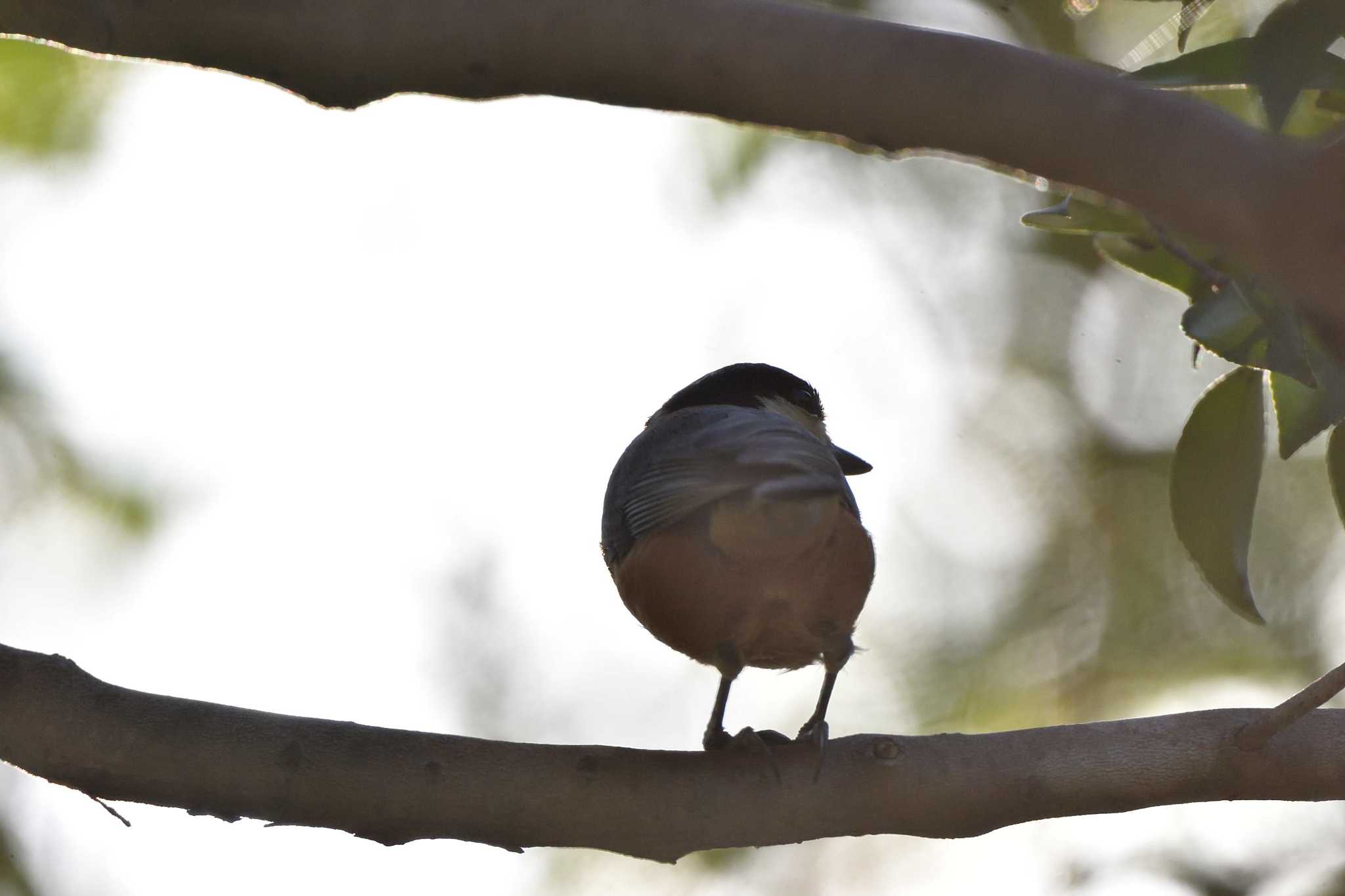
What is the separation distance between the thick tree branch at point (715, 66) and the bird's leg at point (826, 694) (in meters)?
1.79

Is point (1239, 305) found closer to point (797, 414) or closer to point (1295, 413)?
point (1295, 413)

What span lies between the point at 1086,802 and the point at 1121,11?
2833mm

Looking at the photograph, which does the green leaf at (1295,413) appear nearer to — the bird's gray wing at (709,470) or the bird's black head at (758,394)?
the bird's gray wing at (709,470)

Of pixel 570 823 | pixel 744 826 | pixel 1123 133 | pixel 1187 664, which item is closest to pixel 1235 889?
pixel 1187 664

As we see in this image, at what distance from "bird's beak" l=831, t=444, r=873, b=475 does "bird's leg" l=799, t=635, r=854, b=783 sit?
3.95ft

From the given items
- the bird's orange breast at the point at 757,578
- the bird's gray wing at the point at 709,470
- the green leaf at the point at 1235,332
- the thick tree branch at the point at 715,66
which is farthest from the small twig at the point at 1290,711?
the thick tree branch at the point at 715,66

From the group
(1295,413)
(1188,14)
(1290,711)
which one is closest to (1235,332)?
(1295,413)

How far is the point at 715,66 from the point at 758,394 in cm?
358

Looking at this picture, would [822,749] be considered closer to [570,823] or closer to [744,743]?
[744,743]

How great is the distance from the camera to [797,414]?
5.23m

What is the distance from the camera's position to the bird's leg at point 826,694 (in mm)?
3162

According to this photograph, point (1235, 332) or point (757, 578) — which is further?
point (757, 578)

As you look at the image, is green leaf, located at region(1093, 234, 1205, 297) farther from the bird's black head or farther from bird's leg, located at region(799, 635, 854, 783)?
the bird's black head

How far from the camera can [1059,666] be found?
616cm
